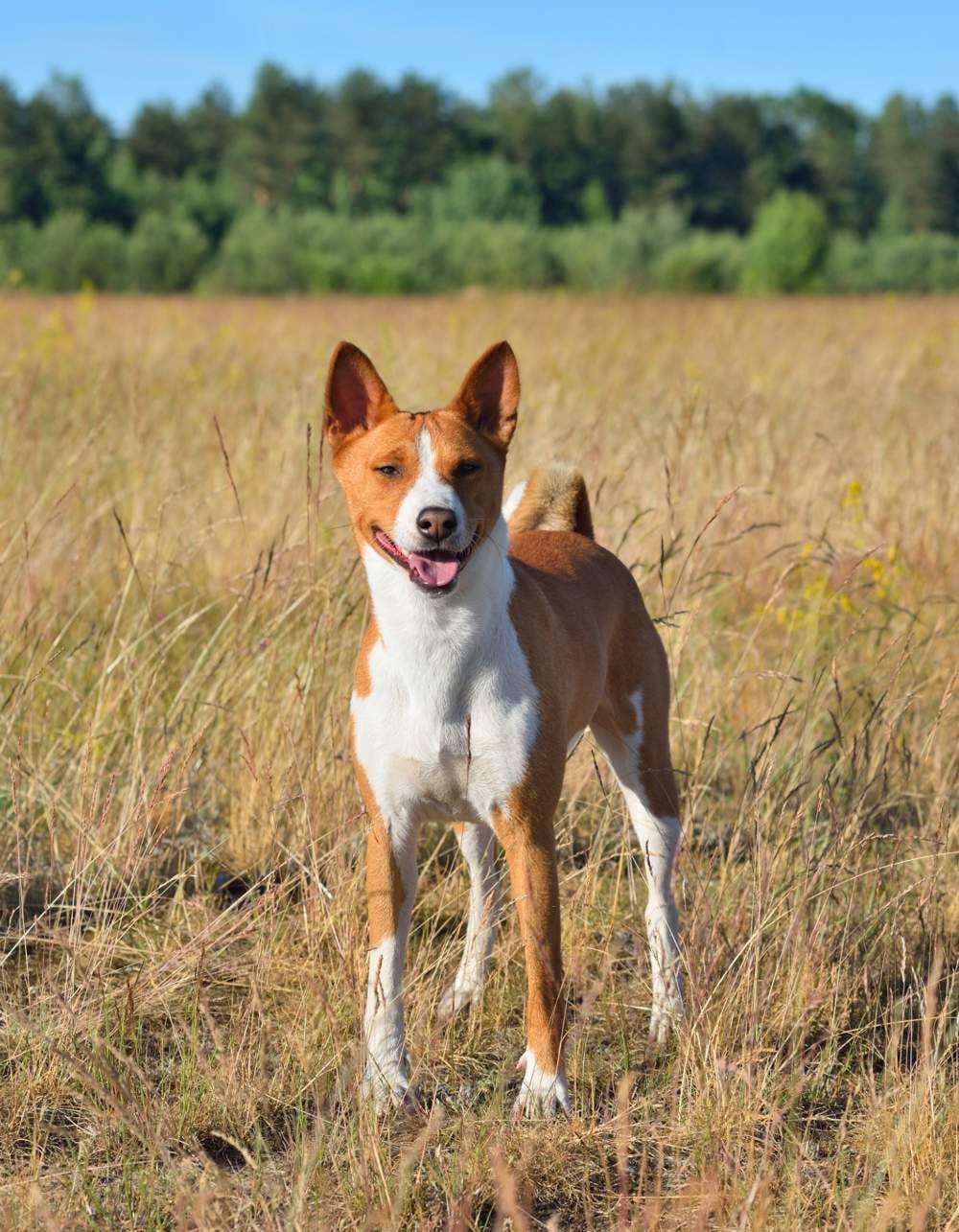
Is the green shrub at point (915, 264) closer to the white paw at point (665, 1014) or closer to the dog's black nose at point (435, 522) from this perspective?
the white paw at point (665, 1014)

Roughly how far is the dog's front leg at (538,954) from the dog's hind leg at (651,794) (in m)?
0.51

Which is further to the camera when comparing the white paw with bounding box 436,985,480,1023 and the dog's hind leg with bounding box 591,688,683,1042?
the dog's hind leg with bounding box 591,688,683,1042

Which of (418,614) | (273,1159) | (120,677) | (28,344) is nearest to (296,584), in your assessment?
(120,677)

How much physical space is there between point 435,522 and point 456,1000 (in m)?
1.18

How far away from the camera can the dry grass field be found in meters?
2.42

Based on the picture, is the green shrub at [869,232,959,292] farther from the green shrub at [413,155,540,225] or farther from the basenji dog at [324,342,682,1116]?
the basenji dog at [324,342,682,1116]

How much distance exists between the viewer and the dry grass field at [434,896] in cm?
242

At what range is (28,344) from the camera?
8.78 m

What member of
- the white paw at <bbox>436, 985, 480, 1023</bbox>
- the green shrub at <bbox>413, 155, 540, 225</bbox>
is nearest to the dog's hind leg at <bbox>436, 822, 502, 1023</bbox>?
the white paw at <bbox>436, 985, 480, 1023</bbox>

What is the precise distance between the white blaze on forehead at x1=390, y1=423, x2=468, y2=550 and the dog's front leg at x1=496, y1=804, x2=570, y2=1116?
0.58m

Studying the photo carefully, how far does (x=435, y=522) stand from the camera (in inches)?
96.5

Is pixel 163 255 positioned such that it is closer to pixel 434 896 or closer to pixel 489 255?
pixel 489 255

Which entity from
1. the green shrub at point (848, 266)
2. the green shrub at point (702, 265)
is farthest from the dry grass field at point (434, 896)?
the green shrub at point (848, 266)

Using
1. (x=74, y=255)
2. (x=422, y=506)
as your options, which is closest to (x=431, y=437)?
(x=422, y=506)
